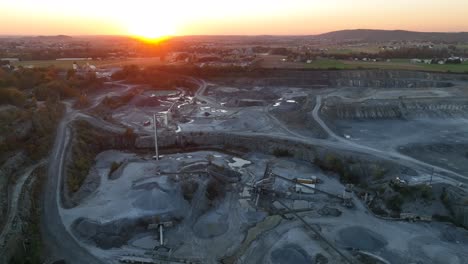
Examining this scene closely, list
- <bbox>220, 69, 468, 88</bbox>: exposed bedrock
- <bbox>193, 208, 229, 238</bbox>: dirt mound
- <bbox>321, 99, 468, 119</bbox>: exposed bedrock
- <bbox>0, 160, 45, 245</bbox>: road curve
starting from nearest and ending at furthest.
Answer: <bbox>0, 160, 45, 245</bbox>: road curve
<bbox>193, 208, 229, 238</bbox>: dirt mound
<bbox>321, 99, 468, 119</bbox>: exposed bedrock
<bbox>220, 69, 468, 88</bbox>: exposed bedrock

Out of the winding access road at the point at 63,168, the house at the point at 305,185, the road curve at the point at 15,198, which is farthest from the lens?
the house at the point at 305,185

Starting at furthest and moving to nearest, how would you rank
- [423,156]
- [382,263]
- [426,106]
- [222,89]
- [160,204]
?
[222,89]
[426,106]
[423,156]
[160,204]
[382,263]

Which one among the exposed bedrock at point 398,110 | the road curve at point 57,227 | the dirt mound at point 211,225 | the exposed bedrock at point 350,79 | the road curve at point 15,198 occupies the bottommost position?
the dirt mound at point 211,225

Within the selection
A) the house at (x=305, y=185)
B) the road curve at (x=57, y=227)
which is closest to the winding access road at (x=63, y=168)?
the road curve at (x=57, y=227)

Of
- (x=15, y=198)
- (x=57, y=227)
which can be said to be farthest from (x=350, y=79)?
(x=15, y=198)

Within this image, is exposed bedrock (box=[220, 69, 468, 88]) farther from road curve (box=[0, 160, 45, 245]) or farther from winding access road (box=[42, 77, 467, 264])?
road curve (box=[0, 160, 45, 245])

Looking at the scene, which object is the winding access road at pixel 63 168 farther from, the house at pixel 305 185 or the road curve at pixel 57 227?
the house at pixel 305 185

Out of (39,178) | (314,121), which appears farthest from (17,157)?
(314,121)

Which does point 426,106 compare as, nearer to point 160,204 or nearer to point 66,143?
point 160,204

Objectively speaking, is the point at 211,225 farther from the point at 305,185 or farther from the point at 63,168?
the point at 63,168

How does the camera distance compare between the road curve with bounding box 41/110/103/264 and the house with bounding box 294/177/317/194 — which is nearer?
the road curve with bounding box 41/110/103/264

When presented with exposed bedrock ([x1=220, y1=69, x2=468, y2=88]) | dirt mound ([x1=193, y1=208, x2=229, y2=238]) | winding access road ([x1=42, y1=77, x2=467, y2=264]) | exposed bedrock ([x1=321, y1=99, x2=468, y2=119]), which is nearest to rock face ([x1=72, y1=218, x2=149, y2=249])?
winding access road ([x1=42, y1=77, x2=467, y2=264])
